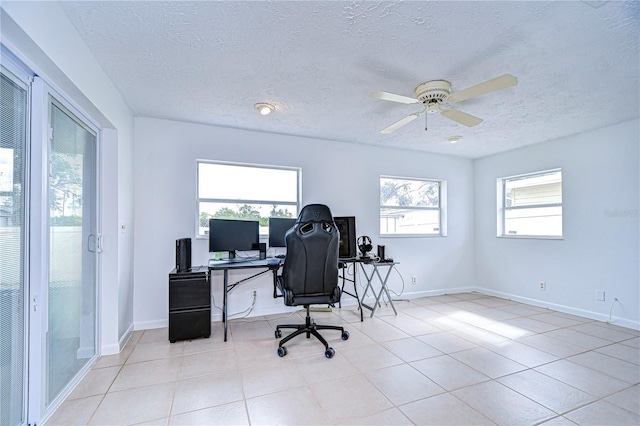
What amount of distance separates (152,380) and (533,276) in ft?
16.7

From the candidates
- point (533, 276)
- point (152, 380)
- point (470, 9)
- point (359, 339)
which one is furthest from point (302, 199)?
point (533, 276)

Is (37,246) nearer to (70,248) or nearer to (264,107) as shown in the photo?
(70,248)

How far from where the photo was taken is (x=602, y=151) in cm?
371

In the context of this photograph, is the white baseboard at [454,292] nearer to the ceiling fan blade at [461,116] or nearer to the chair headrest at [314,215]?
the chair headrest at [314,215]

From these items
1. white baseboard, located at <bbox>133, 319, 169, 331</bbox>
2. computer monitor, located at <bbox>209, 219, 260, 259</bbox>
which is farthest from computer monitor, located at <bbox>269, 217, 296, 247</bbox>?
white baseboard, located at <bbox>133, 319, 169, 331</bbox>

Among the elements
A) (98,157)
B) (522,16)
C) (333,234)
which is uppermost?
(522,16)

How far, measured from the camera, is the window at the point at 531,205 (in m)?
4.27

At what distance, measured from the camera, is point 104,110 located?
2.40 meters

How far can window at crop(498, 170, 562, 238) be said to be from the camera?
427 centimetres

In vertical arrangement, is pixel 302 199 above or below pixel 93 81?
below

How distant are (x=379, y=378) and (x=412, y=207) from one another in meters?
3.34

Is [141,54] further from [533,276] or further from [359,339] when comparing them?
[533,276]

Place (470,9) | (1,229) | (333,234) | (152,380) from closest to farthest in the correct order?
(1,229)
(470,9)
(152,380)
(333,234)

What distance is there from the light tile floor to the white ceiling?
2.44 metres
